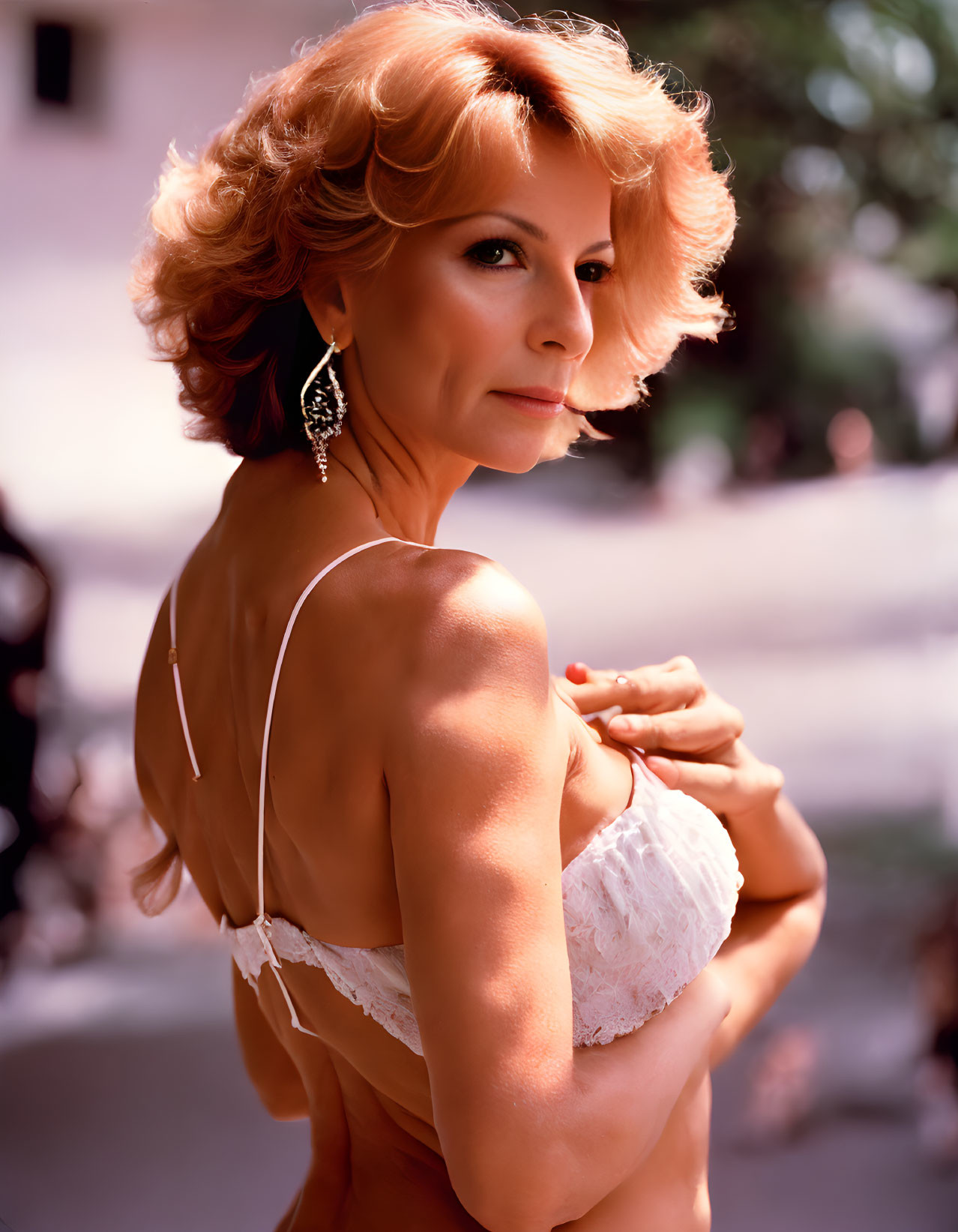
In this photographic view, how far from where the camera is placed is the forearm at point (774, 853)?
4.41ft

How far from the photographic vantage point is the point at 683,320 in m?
1.34

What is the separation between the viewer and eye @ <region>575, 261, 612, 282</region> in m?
1.07

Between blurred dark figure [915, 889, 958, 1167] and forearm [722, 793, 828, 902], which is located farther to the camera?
blurred dark figure [915, 889, 958, 1167]

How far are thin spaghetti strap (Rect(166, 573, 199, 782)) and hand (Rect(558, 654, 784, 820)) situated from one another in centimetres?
38

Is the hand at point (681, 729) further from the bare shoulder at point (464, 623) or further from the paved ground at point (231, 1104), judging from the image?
the paved ground at point (231, 1104)

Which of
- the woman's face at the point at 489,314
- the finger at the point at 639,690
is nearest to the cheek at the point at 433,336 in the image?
the woman's face at the point at 489,314

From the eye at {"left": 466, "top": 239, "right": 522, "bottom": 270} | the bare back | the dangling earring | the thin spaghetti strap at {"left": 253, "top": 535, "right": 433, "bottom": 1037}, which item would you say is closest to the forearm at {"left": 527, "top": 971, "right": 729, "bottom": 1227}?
the bare back

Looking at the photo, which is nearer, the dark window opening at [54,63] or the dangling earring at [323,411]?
the dangling earring at [323,411]

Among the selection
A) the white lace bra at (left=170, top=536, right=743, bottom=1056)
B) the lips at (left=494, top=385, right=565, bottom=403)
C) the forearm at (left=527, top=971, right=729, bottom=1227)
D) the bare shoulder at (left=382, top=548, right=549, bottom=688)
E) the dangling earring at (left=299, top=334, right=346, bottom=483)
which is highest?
the lips at (left=494, top=385, right=565, bottom=403)

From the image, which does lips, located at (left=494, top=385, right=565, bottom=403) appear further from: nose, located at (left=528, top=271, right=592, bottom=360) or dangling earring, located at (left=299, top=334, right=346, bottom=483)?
dangling earring, located at (left=299, top=334, right=346, bottom=483)

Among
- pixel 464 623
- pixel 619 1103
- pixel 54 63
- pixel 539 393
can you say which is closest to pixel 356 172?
A: pixel 539 393

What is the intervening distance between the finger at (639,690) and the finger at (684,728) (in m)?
0.01

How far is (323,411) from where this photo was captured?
41.3 inches

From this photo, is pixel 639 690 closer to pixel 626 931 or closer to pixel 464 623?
pixel 626 931
